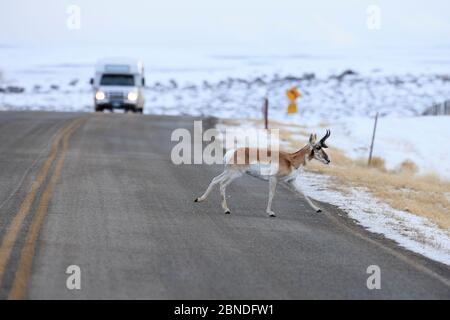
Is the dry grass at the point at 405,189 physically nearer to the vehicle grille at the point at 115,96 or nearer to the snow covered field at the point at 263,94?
the vehicle grille at the point at 115,96

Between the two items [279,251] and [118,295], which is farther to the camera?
[279,251]

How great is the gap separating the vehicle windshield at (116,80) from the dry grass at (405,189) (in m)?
18.0

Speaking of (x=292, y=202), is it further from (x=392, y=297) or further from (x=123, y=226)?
(x=392, y=297)

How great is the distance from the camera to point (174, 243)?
10906 millimetres

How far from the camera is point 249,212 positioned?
14070 millimetres

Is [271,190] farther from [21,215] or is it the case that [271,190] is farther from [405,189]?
[405,189]

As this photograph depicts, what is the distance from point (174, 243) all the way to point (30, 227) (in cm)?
204

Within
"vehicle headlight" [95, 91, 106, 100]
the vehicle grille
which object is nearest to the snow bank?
the vehicle grille

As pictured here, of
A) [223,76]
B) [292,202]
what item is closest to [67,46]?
[223,76]

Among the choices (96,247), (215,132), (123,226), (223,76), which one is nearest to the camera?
(96,247)

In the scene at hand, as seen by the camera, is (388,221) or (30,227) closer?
(30,227)

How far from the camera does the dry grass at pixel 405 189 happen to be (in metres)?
16.6

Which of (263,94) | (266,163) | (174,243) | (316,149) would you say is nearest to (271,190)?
(266,163)
